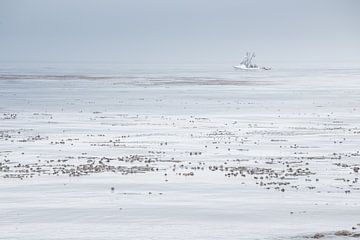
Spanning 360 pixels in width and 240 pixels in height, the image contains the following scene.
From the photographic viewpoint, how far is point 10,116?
79000 millimetres

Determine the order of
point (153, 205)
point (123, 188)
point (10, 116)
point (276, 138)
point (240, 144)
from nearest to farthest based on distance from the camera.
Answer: point (153, 205)
point (123, 188)
point (240, 144)
point (276, 138)
point (10, 116)

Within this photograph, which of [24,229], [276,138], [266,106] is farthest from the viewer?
[266,106]

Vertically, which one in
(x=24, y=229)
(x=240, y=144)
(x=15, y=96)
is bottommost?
(x=24, y=229)

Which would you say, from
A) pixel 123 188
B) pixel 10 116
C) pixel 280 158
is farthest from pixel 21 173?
pixel 10 116

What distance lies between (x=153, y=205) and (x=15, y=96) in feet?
282

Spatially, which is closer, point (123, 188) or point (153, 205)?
point (153, 205)

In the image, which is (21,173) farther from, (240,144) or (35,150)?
(240,144)

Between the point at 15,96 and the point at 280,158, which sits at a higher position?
the point at 15,96

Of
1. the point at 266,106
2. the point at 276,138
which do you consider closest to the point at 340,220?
the point at 276,138

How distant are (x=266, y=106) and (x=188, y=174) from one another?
60.4 metres

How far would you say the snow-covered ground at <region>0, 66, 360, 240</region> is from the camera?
27031 mm

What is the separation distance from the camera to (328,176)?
124 feet

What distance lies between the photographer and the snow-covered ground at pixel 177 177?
27031 mm

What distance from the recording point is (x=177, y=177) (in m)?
37.7
